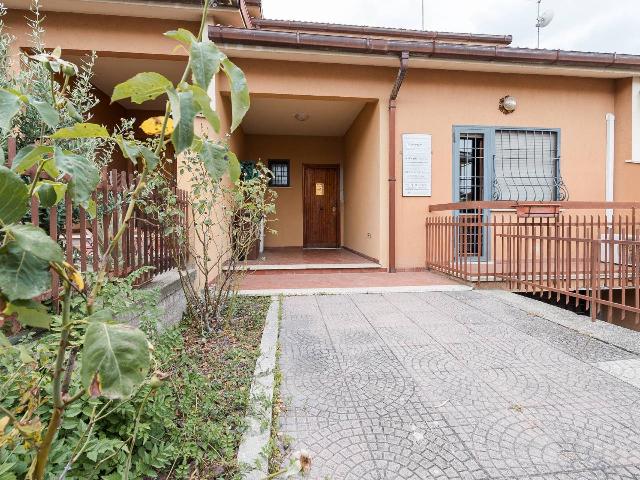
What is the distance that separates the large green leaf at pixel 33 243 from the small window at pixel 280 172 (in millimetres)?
10311

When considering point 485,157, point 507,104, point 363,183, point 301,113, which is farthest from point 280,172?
point 507,104

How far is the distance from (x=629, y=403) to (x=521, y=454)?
104 cm

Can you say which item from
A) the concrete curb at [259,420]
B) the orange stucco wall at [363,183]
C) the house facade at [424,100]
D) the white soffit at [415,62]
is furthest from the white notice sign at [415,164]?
the concrete curb at [259,420]

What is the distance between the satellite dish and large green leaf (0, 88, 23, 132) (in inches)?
478

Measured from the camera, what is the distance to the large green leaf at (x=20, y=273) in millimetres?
580

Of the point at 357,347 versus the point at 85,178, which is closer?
the point at 85,178

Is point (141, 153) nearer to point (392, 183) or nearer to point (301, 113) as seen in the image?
point (392, 183)

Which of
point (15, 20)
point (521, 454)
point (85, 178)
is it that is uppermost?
point (15, 20)

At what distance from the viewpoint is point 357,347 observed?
125 inches

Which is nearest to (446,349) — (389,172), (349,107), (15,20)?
(389,172)

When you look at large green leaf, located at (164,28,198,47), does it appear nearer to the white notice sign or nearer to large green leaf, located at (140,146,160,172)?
large green leaf, located at (140,146,160,172)

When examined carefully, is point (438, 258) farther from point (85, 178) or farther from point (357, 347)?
point (85, 178)

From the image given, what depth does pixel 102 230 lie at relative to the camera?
109 inches

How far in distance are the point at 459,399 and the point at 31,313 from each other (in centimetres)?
237
